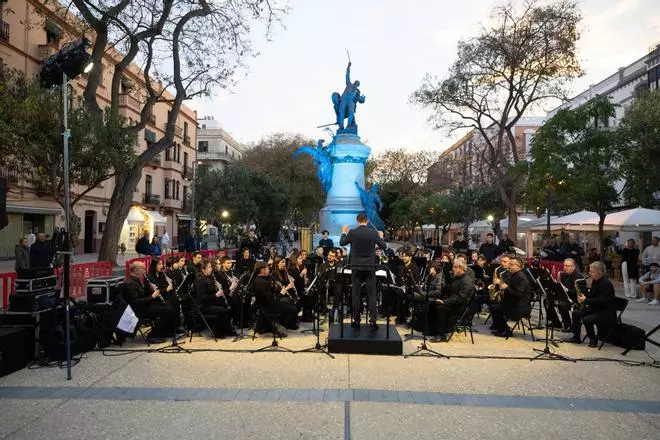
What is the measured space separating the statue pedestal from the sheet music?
1578 centimetres

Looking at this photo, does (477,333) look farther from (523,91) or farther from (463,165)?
(463,165)

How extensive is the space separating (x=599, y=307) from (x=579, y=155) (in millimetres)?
11743

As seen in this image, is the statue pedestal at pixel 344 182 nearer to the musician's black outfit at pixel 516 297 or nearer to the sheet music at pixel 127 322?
the musician's black outfit at pixel 516 297

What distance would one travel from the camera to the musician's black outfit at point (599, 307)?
7.66 m

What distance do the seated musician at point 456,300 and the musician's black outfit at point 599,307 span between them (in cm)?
179

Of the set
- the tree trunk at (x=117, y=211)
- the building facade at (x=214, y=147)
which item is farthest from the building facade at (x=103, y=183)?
the building facade at (x=214, y=147)

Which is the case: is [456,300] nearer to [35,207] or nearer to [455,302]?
[455,302]

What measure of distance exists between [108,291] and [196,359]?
2141 mm

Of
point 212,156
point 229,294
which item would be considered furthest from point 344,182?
point 212,156

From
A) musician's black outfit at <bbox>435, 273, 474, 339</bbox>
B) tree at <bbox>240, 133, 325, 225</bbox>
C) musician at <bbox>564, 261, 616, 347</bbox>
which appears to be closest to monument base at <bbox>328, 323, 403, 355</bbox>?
musician's black outfit at <bbox>435, 273, 474, 339</bbox>

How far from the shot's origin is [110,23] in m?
18.2

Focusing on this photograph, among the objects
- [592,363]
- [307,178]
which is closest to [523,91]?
[592,363]

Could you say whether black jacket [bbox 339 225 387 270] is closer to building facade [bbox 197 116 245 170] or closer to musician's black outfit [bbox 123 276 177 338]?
musician's black outfit [bbox 123 276 177 338]

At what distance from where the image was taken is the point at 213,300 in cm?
844
